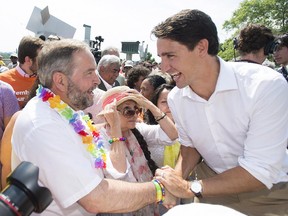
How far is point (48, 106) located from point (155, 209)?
1.56 meters

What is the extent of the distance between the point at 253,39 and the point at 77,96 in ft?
8.58

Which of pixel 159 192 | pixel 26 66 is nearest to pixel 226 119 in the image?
pixel 159 192

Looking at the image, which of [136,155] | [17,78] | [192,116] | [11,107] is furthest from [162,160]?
[17,78]

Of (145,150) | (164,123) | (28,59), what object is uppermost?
(28,59)

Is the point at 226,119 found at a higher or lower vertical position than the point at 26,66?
lower

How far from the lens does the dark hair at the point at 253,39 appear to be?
12.6 feet

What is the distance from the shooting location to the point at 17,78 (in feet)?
13.4

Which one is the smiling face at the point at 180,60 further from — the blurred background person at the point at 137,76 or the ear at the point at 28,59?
the blurred background person at the point at 137,76

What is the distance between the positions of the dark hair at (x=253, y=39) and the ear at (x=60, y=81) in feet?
8.54

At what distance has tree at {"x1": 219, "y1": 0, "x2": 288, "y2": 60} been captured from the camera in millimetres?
34000

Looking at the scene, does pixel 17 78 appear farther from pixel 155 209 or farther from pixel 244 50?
pixel 244 50

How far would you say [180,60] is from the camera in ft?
7.04

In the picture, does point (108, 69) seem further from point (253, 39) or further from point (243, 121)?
point (243, 121)

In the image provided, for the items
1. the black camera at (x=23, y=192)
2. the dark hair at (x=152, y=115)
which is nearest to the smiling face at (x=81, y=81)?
the black camera at (x=23, y=192)
